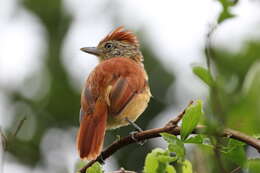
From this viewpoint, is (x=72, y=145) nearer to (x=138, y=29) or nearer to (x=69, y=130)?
(x=69, y=130)

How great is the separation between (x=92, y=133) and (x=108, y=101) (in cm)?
55


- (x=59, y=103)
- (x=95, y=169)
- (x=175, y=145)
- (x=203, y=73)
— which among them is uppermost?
(x=203, y=73)

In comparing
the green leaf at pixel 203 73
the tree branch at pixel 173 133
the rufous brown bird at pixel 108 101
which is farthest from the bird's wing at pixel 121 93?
the green leaf at pixel 203 73

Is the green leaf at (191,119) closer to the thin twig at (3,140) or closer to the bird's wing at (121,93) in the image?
the thin twig at (3,140)

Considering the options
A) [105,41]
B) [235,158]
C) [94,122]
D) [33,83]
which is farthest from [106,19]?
[235,158]

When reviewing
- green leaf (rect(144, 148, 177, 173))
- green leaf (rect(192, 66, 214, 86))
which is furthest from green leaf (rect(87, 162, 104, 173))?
green leaf (rect(192, 66, 214, 86))

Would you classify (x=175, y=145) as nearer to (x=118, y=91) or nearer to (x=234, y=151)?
(x=234, y=151)

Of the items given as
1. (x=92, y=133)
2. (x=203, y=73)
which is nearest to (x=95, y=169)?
(x=203, y=73)

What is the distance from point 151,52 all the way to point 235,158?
6556 mm

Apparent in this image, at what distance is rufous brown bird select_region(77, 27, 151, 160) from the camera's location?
4.04 m

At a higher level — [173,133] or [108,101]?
[173,133]

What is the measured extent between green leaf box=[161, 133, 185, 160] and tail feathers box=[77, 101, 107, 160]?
1221 mm

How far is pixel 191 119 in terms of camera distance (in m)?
2.65

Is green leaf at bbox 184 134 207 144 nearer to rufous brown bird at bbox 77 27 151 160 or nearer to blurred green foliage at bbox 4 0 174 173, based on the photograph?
rufous brown bird at bbox 77 27 151 160
